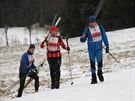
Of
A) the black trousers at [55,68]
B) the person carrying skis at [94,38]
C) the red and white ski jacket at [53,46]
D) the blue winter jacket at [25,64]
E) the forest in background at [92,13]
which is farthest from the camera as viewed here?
the forest in background at [92,13]

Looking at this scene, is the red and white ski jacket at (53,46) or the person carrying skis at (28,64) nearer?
the red and white ski jacket at (53,46)

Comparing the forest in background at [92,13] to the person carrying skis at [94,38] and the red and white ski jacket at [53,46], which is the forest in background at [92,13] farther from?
the person carrying skis at [94,38]

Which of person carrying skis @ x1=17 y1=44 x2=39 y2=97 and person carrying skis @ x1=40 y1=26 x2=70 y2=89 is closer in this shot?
person carrying skis @ x1=40 y1=26 x2=70 y2=89

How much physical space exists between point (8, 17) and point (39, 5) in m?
7.95

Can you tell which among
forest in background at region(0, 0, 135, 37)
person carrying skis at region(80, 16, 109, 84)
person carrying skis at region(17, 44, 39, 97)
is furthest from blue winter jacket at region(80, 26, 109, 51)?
forest in background at region(0, 0, 135, 37)

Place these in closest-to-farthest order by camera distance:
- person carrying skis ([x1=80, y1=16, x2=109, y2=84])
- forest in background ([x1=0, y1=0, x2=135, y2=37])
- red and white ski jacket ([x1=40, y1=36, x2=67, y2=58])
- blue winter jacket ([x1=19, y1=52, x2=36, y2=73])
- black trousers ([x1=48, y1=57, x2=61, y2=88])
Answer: person carrying skis ([x1=80, y1=16, x2=109, y2=84]) → red and white ski jacket ([x1=40, y1=36, x2=67, y2=58]) → black trousers ([x1=48, y1=57, x2=61, y2=88]) → blue winter jacket ([x1=19, y1=52, x2=36, y2=73]) → forest in background ([x1=0, y1=0, x2=135, y2=37])

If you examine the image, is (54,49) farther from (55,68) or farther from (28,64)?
(28,64)

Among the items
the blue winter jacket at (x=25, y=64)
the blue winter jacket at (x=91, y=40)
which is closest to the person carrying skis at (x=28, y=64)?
the blue winter jacket at (x=25, y=64)

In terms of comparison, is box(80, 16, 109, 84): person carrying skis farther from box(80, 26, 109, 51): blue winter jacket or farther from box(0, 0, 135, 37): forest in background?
box(0, 0, 135, 37): forest in background

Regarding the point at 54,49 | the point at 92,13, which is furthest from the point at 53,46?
the point at 92,13

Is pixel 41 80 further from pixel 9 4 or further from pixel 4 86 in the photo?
pixel 9 4

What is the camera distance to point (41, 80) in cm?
1666

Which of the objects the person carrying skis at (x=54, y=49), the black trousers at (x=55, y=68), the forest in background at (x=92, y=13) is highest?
the forest in background at (x=92, y=13)

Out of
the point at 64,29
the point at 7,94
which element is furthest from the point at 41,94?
the point at 64,29
